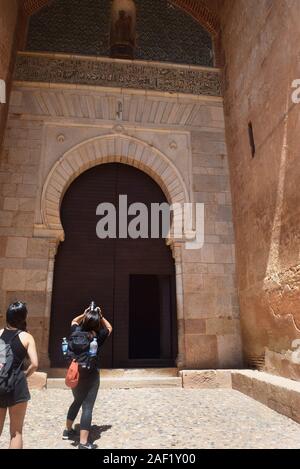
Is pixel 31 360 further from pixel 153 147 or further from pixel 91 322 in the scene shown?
pixel 153 147

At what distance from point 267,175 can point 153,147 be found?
2.36 metres

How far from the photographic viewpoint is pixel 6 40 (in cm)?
623

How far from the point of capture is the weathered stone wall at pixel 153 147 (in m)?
5.62

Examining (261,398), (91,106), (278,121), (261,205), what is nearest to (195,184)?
(261,205)

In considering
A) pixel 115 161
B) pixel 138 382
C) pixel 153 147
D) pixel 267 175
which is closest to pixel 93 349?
pixel 138 382

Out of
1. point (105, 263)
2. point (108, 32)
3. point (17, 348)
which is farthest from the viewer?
point (108, 32)

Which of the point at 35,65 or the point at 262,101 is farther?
the point at 35,65

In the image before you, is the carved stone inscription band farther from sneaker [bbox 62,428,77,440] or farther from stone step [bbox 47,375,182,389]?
sneaker [bbox 62,428,77,440]

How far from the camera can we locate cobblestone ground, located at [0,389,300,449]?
2.90 m

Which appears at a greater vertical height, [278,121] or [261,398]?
[278,121]

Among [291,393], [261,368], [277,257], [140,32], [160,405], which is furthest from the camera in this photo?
[140,32]

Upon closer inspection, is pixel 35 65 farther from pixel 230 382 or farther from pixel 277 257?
pixel 230 382

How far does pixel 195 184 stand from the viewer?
6484 mm

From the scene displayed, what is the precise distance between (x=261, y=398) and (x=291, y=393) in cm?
68
